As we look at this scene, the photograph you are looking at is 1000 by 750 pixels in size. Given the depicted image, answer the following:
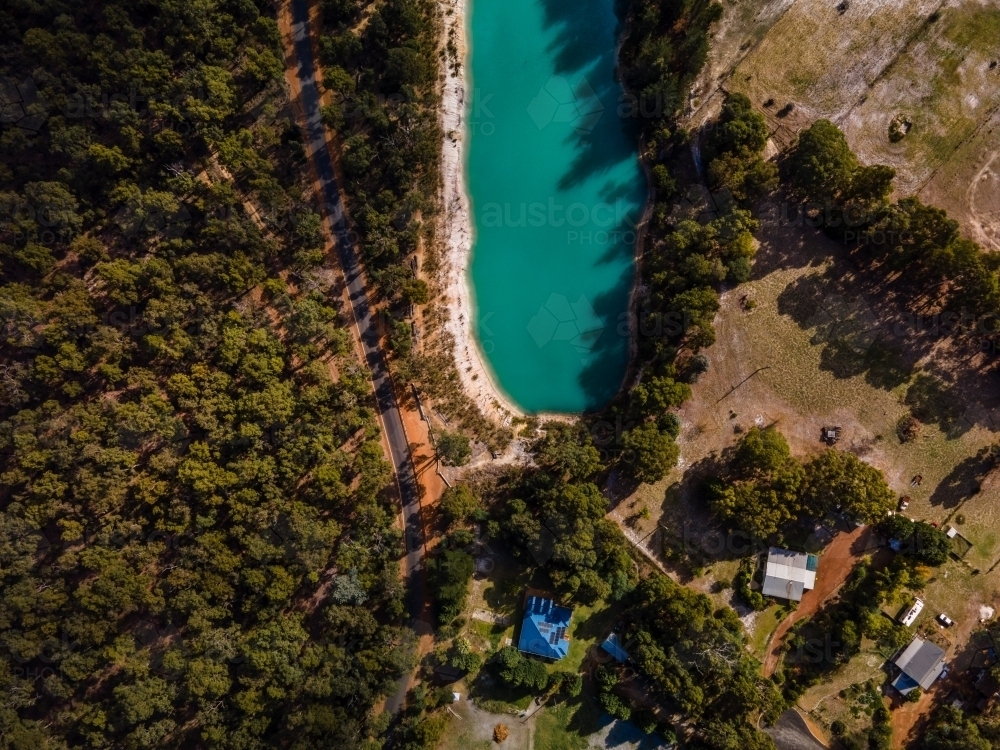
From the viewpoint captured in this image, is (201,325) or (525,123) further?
(525,123)

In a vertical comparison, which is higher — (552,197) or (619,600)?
(552,197)

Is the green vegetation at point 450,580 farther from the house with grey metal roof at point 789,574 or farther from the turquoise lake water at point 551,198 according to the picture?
the house with grey metal roof at point 789,574

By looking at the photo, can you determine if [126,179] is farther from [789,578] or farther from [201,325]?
[789,578]

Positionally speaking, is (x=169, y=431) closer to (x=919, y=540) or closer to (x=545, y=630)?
(x=545, y=630)

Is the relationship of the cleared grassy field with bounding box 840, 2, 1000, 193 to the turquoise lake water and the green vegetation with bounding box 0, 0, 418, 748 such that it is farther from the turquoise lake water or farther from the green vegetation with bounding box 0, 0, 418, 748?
the green vegetation with bounding box 0, 0, 418, 748

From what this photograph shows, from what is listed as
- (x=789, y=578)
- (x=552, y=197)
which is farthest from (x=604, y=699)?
(x=552, y=197)

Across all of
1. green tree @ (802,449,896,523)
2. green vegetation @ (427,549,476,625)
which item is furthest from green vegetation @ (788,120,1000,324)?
green vegetation @ (427,549,476,625)
